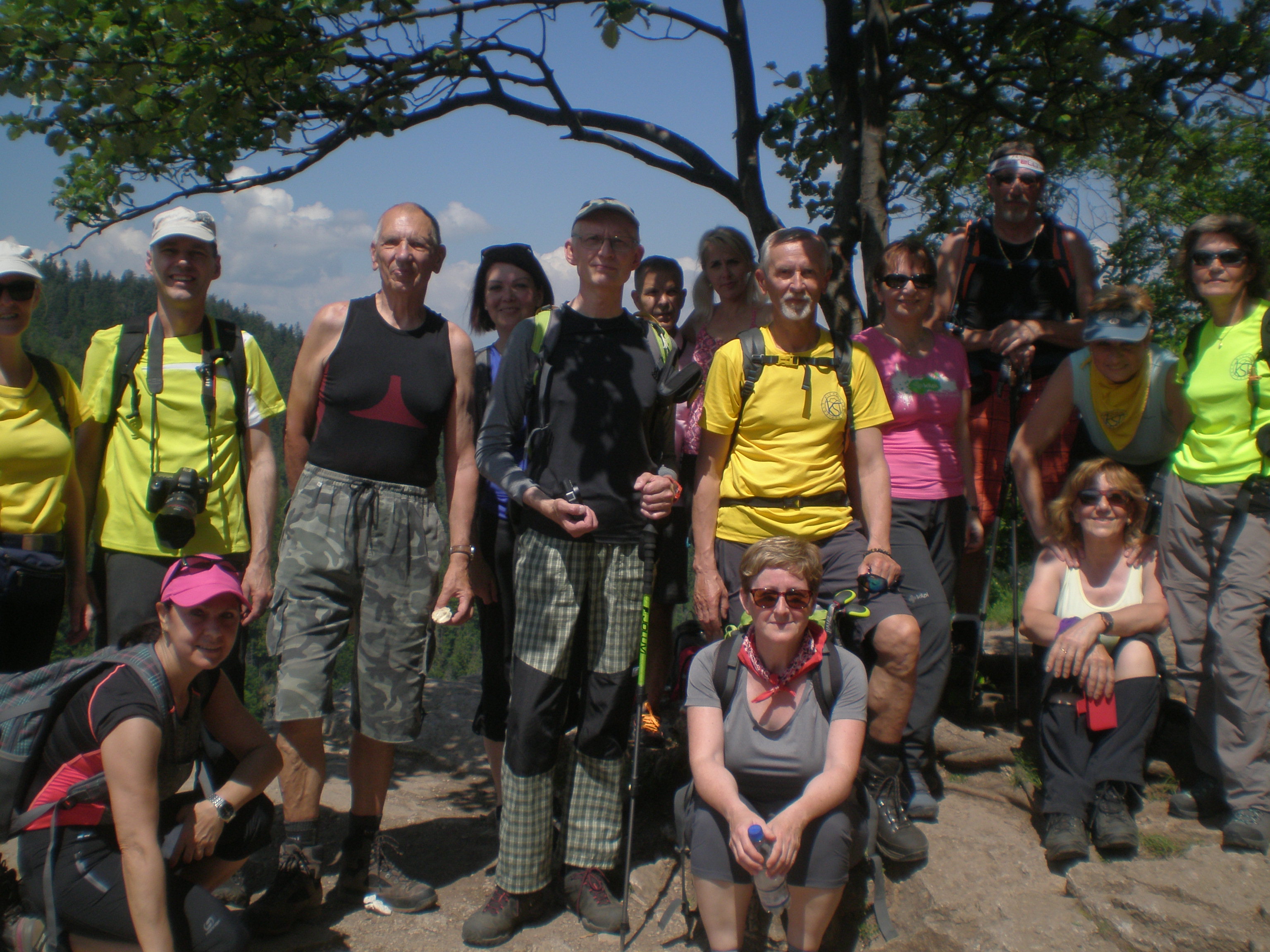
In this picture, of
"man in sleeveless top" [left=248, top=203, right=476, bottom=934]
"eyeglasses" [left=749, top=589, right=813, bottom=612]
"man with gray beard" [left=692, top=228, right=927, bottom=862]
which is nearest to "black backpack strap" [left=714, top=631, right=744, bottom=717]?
"eyeglasses" [left=749, top=589, right=813, bottom=612]

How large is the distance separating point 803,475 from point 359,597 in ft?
5.73

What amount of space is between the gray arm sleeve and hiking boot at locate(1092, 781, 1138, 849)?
2533mm

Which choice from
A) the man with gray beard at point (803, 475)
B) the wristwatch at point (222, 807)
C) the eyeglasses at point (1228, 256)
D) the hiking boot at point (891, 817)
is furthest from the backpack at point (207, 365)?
the eyeglasses at point (1228, 256)

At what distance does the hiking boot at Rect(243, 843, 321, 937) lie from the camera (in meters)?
3.44

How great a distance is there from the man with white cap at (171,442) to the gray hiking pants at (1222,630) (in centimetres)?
362

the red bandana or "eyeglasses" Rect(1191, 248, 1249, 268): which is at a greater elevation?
"eyeglasses" Rect(1191, 248, 1249, 268)

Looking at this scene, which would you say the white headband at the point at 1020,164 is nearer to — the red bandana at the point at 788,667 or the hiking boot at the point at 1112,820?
the red bandana at the point at 788,667

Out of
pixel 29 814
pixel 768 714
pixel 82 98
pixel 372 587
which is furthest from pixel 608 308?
pixel 82 98

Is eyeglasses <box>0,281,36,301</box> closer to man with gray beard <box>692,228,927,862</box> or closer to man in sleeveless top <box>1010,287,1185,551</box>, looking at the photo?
man with gray beard <box>692,228,927,862</box>

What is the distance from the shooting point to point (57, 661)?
3.05 m

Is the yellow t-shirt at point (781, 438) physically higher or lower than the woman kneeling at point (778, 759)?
higher

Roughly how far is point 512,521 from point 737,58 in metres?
4.07

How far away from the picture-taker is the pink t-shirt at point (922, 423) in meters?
4.14

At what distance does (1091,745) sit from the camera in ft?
12.6
